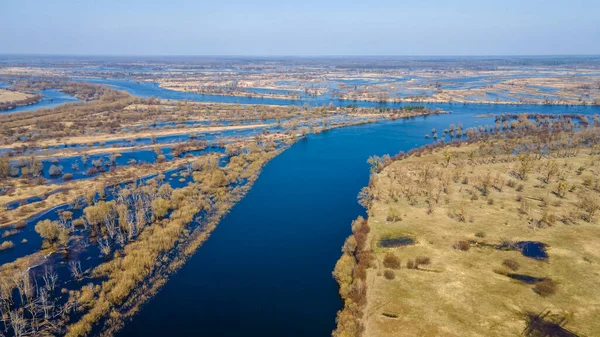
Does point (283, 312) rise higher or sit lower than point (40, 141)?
lower

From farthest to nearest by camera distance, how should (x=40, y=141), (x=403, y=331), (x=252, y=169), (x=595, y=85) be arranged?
(x=595, y=85) < (x=40, y=141) < (x=252, y=169) < (x=403, y=331)

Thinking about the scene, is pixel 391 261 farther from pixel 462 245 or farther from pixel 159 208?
pixel 159 208

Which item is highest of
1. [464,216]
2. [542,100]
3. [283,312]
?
[542,100]

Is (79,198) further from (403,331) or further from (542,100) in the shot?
(542,100)

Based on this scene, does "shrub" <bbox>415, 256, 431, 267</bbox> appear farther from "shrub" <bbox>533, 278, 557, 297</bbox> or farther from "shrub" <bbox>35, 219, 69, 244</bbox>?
"shrub" <bbox>35, 219, 69, 244</bbox>

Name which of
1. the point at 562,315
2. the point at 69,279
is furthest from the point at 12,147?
Answer: the point at 562,315

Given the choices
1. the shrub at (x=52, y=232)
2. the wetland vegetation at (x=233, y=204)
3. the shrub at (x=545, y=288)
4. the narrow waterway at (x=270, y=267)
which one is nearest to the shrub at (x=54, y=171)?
the wetland vegetation at (x=233, y=204)
